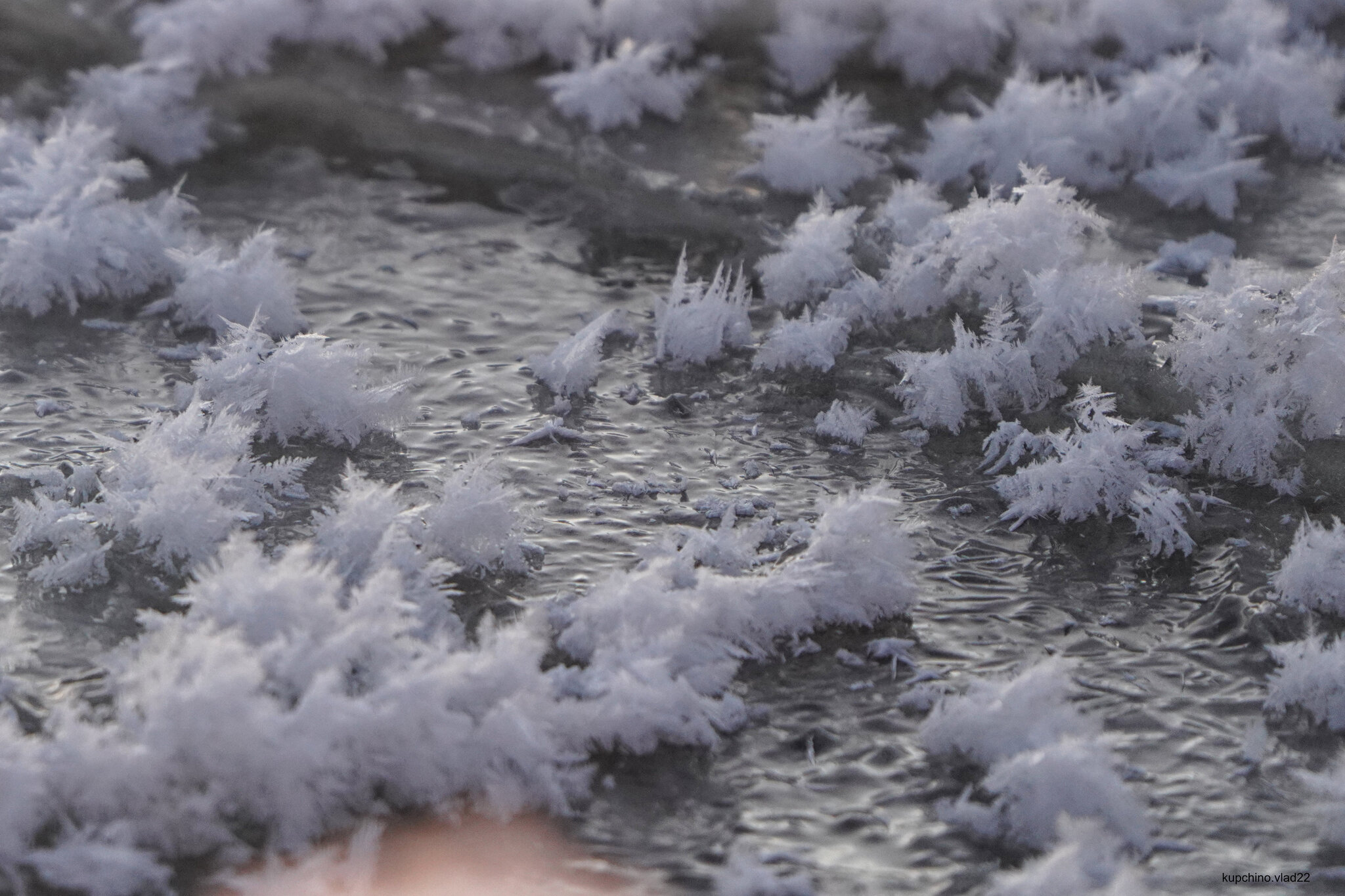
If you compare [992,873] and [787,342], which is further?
[787,342]

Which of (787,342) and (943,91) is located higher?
(943,91)

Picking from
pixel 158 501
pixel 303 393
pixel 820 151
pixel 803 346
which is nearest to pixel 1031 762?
pixel 803 346

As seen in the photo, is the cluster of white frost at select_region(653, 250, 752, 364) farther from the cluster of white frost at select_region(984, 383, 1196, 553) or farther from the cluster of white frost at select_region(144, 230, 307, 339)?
the cluster of white frost at select_region(144, 230, 307, 339)

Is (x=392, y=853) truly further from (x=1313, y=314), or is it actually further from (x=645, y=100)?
(x=645, y=100)

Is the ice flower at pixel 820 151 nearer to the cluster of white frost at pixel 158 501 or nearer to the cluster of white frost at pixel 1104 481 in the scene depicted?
the cluster of white frost at pixel 1104 481

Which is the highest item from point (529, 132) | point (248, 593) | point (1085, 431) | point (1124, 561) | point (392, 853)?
point (529, 132)

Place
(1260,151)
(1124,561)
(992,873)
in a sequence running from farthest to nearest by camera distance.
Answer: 1. (1260,151)
2. (1124,561)
3. (992,873)

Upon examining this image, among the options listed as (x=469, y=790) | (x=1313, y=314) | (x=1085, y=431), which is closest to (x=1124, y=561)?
(x=1085, y=431)

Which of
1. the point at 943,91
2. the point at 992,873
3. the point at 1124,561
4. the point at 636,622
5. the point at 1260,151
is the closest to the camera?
the point at 992,873

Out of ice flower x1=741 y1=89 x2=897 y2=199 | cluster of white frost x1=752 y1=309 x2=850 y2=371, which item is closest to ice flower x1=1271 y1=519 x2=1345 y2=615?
cluster of white frost x1=752 y1=309 x2=850 y2=371

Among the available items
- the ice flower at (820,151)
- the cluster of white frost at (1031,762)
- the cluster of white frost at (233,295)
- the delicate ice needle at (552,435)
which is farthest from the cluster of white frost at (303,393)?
the ice flower at (820,151)

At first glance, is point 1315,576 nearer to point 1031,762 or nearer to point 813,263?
point 1031,762
